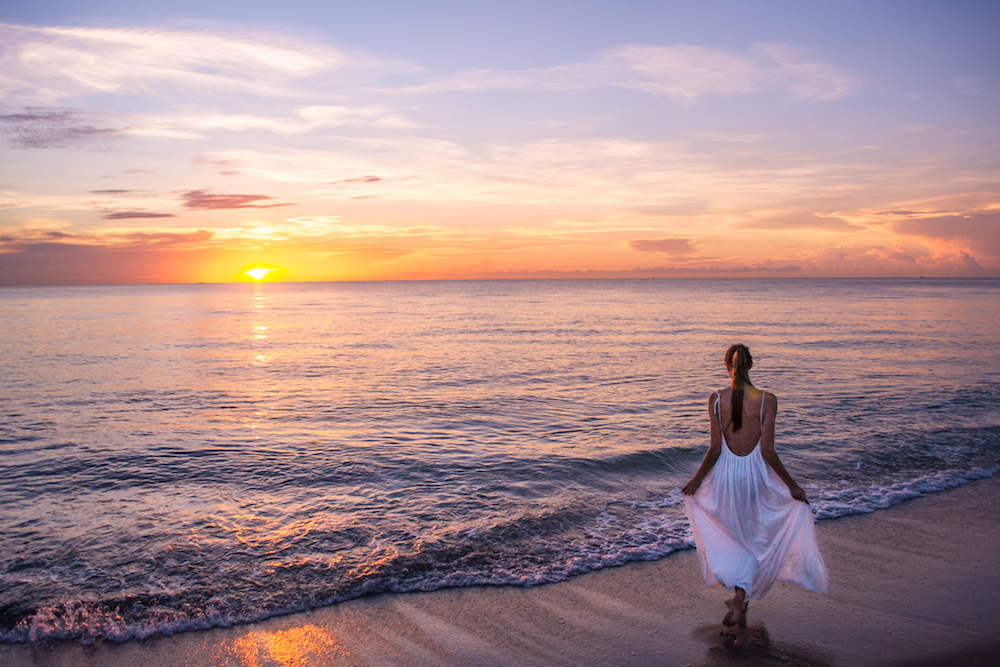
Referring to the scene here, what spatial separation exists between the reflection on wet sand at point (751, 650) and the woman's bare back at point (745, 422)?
56.5 inches

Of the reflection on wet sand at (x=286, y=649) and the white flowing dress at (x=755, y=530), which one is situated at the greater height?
the white flowing dress at (x=755, y=530)

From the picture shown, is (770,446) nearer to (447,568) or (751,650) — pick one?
(751,650)

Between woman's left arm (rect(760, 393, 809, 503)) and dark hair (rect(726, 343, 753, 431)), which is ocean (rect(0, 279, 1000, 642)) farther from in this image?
dark hair (rect(726, 343, 753, 431))

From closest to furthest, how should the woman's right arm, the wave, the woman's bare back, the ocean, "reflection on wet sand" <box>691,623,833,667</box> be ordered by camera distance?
1. "reflection on wet sand" <box>691,623,833,667</box>
2. the woman's bare back
3. the woman's right arm
4. the wave
5. the ocean

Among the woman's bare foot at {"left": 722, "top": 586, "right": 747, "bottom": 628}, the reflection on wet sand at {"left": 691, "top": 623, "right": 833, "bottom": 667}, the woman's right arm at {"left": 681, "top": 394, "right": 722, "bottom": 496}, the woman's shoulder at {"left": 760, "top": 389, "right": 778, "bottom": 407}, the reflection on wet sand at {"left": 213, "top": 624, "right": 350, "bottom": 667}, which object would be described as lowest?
the reflection on wet sand at {"left": 213, "top": 624, "right": 350, "bottom": 667}

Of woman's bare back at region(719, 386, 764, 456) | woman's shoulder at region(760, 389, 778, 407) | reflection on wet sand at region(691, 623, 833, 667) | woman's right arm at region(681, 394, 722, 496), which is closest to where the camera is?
reflection on wet sand at region(691, 623, 833, 667)

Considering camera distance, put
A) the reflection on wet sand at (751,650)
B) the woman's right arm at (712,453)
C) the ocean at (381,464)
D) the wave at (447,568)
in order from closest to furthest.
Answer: the reflection on wet sand at (751,650) → the woman's right arm at (712,453) → the wave at (447,568) → the ocean at (381,464)

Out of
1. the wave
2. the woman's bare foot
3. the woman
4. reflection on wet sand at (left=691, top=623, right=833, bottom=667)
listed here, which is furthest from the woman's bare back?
the wave

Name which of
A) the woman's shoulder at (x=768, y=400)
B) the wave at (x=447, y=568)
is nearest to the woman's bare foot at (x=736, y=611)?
the woman's shoulder at (x=768, y=400)

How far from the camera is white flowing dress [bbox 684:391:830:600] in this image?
453 centimetres

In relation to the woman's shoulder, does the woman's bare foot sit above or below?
below

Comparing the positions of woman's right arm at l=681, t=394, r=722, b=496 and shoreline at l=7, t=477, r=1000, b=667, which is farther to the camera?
woman's right arm at l=681, t=394, r=722, b=496

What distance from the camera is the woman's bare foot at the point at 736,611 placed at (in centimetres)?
459

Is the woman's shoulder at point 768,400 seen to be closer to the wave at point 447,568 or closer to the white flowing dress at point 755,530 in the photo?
the white flowing dress at point 755,530
